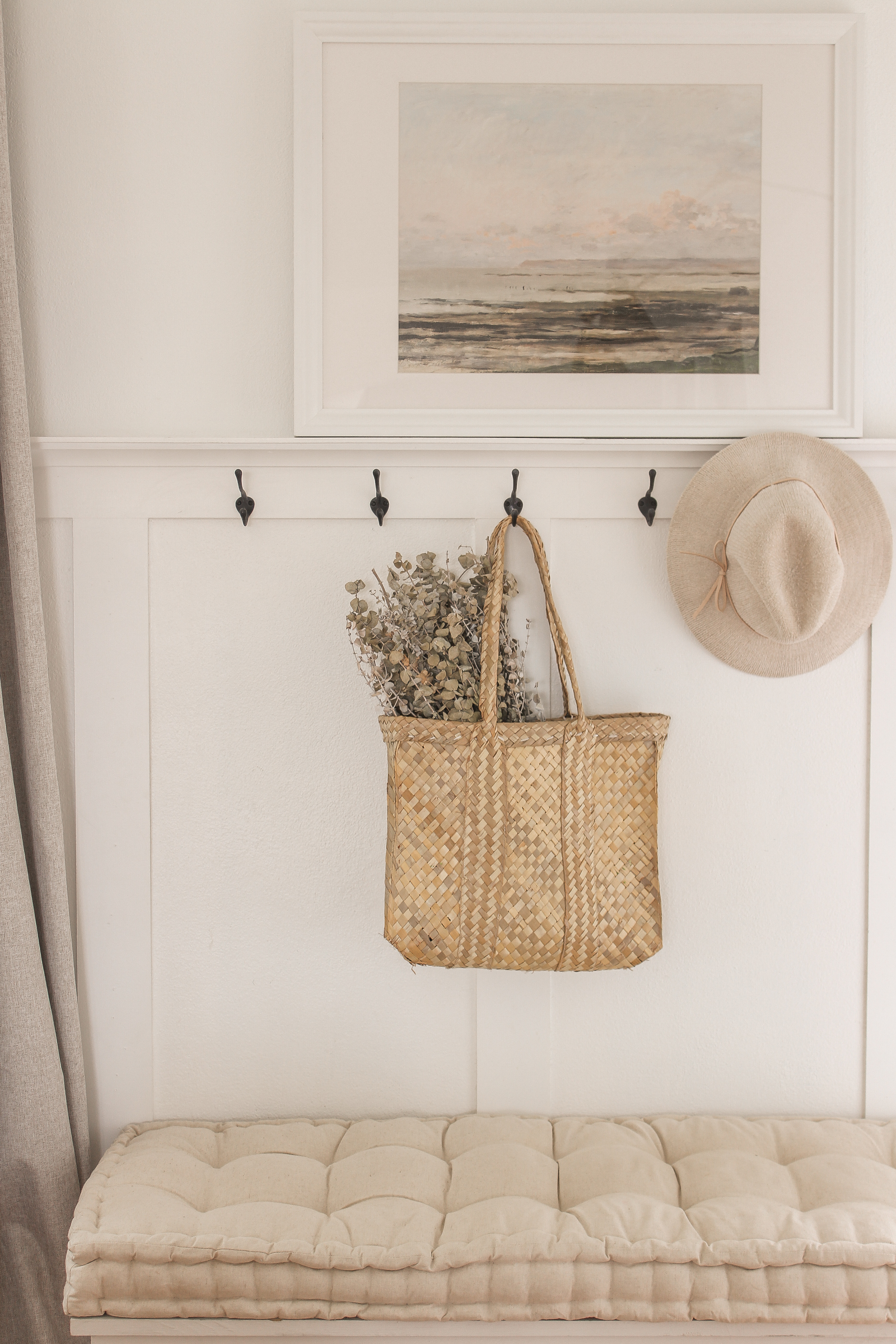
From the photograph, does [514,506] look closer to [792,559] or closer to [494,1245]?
[792,559]

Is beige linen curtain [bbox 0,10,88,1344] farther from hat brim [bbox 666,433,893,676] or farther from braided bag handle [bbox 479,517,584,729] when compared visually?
hat brim [bbox 666,433,893,676]

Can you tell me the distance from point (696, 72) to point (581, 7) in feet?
0.73

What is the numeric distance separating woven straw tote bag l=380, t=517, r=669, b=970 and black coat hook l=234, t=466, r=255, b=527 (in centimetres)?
43

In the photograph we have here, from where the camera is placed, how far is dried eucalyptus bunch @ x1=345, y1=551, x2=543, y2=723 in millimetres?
1219

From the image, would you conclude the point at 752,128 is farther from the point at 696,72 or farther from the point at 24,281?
the point at 24,281

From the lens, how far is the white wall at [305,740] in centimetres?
136

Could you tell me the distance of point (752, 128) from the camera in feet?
4.33

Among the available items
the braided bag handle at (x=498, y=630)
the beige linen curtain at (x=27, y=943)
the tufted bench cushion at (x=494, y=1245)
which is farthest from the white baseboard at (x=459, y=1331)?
the braided bag handle at (x=498, y=630)

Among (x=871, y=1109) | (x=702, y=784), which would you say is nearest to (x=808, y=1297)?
(x=871, y=1109)

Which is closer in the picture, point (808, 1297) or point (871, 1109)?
point (808, 1297)

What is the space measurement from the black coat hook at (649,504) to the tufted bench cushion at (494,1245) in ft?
3.38

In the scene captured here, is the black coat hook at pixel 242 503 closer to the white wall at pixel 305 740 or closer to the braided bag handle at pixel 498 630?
the white wall at pixel 305 740

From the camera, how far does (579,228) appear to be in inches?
52.0

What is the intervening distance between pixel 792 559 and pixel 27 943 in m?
1.32
